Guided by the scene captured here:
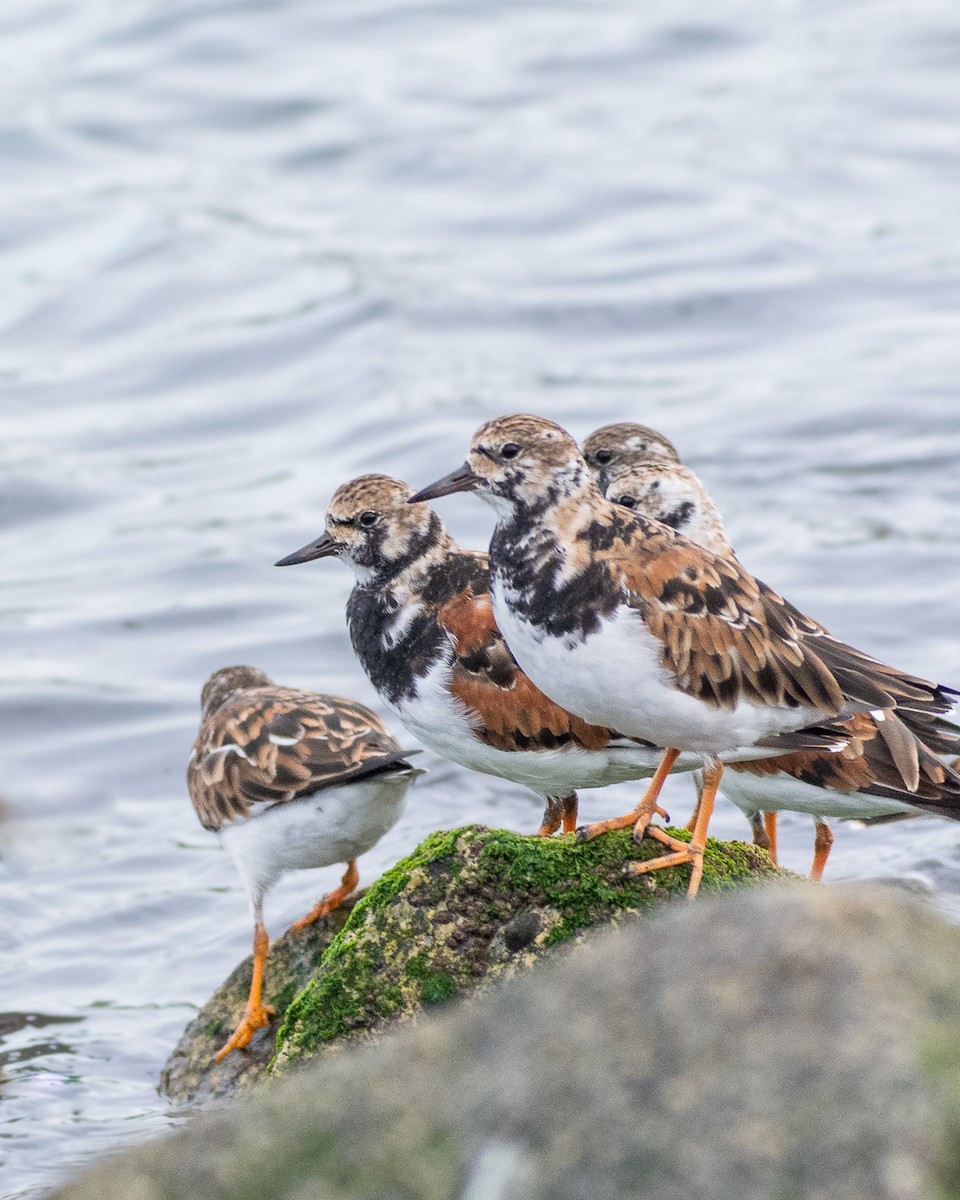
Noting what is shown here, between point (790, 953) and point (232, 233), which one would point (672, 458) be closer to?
point (790, 953)

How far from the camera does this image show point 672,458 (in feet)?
23.6

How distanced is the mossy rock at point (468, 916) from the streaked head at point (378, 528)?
1637 mm

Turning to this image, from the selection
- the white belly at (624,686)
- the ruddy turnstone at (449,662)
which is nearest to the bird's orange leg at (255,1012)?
the ruddy turnstone at (449,662)

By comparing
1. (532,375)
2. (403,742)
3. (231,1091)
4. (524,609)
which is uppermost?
(532,375)

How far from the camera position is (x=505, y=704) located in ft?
19.4

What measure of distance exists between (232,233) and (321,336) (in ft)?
8.06

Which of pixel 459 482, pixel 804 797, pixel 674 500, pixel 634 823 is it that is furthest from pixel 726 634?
pixel 674 500

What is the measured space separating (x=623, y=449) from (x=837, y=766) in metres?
1.76

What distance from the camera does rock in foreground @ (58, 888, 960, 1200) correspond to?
8.18 ft

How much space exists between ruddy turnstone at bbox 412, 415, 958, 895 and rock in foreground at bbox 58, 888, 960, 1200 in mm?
2044

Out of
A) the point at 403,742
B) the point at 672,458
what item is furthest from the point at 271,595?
the point at 672,458

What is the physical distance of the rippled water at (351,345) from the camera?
8.79 m

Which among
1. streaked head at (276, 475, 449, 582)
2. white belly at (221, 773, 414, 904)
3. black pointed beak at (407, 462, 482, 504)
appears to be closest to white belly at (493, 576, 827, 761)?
black pointed beak at (407, 462, 482, 504)

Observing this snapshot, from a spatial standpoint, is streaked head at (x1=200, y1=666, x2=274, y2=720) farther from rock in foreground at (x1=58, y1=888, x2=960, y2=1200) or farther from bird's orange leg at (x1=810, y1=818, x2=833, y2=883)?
rock in foreground at (x1=58, y1=888, x2=960, y2=1200)
